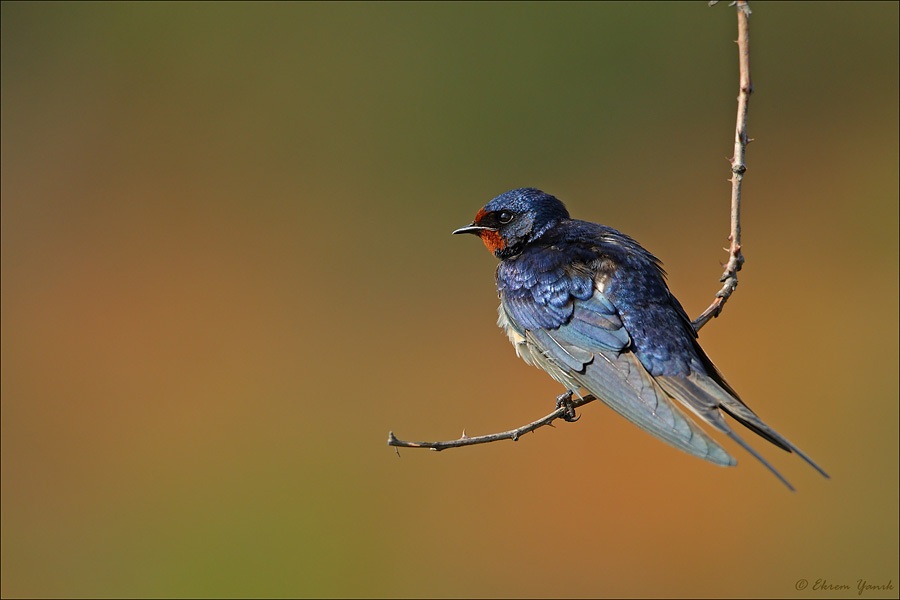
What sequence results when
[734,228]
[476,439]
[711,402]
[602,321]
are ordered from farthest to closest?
[602,321] → [734,228] → [711,402] → [476,439]

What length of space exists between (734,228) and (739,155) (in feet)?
0.76

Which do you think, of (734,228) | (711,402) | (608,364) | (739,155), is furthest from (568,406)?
(739,155)

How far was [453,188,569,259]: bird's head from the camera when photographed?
9.94 ft

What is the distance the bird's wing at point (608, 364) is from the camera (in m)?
2.31

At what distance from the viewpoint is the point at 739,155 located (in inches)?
96.5

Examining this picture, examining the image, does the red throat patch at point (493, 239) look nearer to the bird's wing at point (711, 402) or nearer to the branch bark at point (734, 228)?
the branch bark at point (734, 228)

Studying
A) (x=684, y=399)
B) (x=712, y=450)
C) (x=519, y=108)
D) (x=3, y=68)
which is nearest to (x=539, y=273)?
(x=684, y=399)

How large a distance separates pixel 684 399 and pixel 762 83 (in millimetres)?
5160

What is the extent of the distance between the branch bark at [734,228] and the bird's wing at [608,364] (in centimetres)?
12

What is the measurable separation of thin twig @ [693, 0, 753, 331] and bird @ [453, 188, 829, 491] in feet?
0.48

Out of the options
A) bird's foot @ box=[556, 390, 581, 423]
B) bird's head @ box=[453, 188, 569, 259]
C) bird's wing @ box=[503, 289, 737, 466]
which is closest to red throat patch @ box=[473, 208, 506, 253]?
bird's head @ box=[453, 188, 569, 259]

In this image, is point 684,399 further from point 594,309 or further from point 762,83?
point 762,83

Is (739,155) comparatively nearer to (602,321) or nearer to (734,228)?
(734,228)

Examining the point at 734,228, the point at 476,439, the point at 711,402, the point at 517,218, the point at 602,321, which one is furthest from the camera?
the point at 517,218
